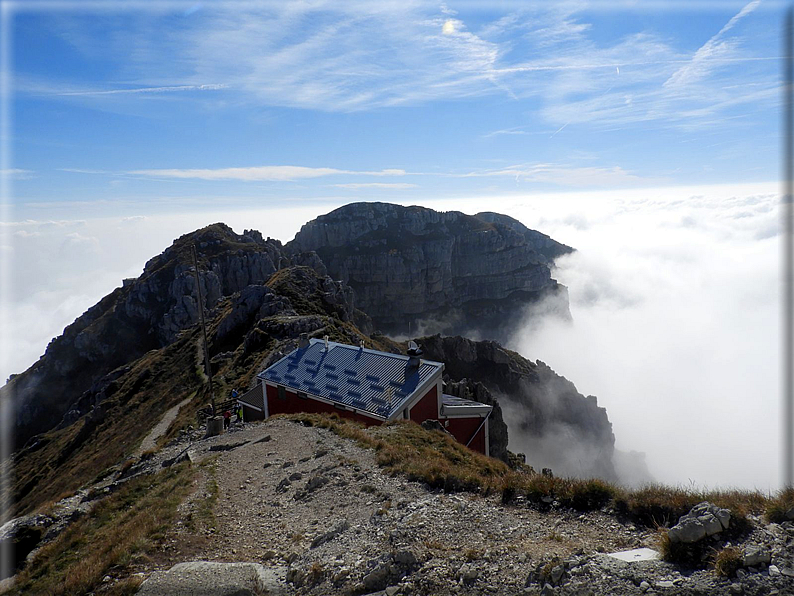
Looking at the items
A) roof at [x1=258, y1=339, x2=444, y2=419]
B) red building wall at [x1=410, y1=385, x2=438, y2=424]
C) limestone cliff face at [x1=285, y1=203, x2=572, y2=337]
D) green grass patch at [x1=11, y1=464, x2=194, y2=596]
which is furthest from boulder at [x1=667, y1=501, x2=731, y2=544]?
limestone cliff face at [x1=285, y1=203, x2=572, y2=337]

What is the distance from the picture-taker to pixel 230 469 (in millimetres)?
18141

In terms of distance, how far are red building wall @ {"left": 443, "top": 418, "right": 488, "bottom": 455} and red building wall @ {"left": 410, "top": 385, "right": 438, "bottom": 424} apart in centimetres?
130

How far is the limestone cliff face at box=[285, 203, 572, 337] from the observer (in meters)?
172

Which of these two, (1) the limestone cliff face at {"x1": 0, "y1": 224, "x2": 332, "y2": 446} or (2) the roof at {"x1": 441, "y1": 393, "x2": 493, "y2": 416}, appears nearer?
(2) the roof at {"x1": 441, "y1": 393, "x2": 493, "y2": 416}

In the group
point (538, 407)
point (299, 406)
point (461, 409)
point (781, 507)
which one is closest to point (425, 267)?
point (538, 407)

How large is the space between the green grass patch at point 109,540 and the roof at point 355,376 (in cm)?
1095

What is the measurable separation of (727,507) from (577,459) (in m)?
Result: 75.9

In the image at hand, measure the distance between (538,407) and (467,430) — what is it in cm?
5843

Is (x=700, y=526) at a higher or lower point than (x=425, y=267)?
lower

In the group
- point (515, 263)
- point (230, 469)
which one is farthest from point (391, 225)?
point (230, 469)

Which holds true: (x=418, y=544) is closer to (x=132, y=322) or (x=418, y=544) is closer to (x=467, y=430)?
(x=467, y=430)

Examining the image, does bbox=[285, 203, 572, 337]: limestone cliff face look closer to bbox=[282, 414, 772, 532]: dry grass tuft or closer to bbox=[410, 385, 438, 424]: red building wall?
bbox=[410, 385, 438, 424]: red building wall

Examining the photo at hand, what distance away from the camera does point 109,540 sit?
12.1 metres

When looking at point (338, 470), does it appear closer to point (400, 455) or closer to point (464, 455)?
point (400, 455)
